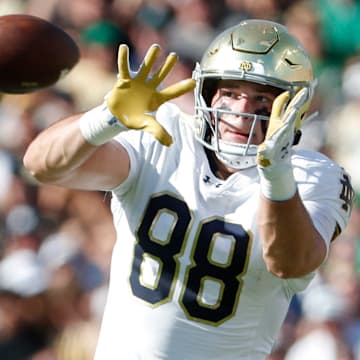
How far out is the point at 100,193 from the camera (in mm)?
5133

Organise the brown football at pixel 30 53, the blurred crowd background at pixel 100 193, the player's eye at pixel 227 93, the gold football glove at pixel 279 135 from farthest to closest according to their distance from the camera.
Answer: the blurred crowd background at pixel 100 193 < the brown football at pixel 30 53 < the player's eye at pixel 227 93 < the gold football glove at pixel 279 135

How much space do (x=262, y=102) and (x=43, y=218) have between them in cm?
274

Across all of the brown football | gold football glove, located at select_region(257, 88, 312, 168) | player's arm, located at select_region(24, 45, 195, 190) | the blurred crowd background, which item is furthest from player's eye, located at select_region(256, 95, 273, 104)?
the blurred crowd background

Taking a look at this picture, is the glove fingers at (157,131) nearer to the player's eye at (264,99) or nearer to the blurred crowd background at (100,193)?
the player's eye at (264,99)

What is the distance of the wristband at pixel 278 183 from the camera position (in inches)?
94.8

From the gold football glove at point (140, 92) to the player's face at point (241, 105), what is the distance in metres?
0.26

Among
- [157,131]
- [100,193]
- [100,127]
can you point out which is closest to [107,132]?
[100,127]

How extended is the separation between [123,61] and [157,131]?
18 centimetres

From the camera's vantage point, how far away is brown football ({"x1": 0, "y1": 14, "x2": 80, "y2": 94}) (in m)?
3.20

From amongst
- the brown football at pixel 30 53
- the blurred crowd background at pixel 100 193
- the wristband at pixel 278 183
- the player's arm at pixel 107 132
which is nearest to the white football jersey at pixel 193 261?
the player's arm at pixel 107 132

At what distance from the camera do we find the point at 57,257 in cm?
503

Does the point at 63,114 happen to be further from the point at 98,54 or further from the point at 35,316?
the point at 35,316

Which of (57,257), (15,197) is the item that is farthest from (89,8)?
(57,257)

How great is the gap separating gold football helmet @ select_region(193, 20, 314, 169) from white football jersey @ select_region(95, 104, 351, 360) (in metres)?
0.10
